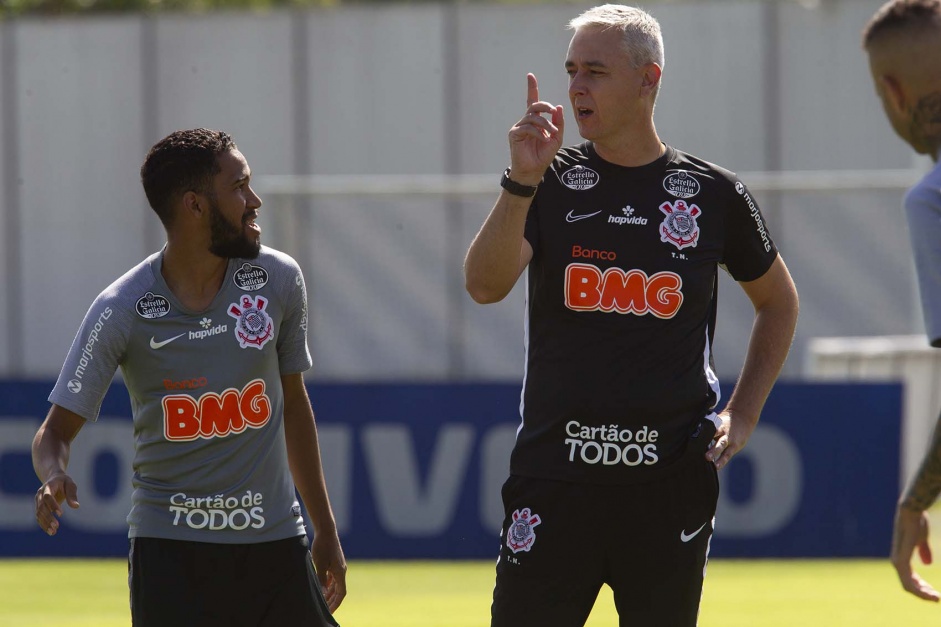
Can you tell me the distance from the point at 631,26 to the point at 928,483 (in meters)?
1.61

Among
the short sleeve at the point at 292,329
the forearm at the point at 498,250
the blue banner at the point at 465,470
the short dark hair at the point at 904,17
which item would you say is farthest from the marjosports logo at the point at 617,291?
the blue banner at the point at 465,470

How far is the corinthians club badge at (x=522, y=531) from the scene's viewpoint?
434 cm

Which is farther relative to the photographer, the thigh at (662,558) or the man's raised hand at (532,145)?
the thigh at (662,558)

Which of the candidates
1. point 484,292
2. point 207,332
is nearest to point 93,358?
point 207,332

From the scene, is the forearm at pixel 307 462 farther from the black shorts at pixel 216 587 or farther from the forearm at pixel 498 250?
the forearm at pixel 498 250

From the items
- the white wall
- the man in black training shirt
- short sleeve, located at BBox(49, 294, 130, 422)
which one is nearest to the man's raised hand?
the man in black training shirt

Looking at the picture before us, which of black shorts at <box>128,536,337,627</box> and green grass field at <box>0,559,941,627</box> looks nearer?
black shorts at <box>128,536,337,627</box>

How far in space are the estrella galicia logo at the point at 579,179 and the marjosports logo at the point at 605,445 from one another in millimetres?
711

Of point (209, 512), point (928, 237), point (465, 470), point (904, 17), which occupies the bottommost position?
point (465, 470)

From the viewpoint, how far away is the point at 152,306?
14.7 feet

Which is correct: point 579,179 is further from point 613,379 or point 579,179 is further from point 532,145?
point 613,379

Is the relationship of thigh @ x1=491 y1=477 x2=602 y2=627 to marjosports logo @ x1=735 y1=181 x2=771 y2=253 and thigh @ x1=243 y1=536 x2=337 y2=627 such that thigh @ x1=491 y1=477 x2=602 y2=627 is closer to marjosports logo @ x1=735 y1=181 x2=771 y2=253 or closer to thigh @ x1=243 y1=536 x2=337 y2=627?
thigh @ x1=243 y1=536 x2=337 y2=627

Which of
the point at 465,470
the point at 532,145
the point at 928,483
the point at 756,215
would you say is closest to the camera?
the point at 928,483

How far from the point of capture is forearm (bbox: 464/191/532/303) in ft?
13.4
